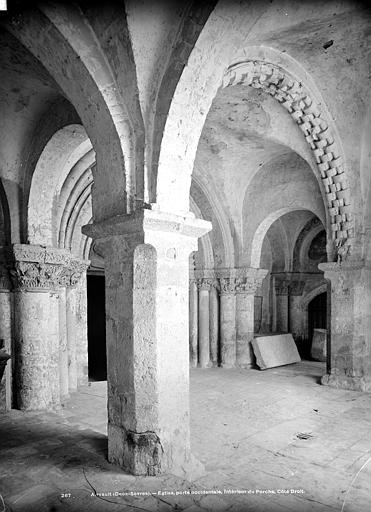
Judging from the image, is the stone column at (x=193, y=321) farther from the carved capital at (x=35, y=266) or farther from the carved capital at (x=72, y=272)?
the carved capital at (x=35, y=266)

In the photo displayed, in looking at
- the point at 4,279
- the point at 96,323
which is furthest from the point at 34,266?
the point at 96,323

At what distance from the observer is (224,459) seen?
4145 mm

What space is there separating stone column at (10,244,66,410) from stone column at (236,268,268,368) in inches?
191

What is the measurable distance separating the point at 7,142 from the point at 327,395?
629 centimetres

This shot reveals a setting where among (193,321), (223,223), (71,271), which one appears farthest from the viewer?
(193,321)

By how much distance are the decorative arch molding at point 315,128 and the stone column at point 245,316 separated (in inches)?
103

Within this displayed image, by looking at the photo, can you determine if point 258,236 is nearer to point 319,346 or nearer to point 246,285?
point 246,285

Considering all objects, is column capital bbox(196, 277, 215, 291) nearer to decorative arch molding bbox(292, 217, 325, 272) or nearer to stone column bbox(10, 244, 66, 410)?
decorative arch molding bbox(292, 217, 325, 272)

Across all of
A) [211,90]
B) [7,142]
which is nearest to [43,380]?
[7,142]

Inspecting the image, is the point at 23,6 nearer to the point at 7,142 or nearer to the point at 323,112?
the point at 7,142

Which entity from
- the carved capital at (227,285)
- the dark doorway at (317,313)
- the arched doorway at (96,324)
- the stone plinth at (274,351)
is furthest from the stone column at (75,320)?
the dark doorway at (317,313)

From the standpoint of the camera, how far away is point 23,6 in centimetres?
325

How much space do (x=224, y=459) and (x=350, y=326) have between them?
13.2 feet

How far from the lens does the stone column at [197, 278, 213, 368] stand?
9.75 metres
